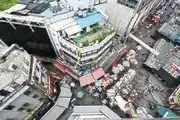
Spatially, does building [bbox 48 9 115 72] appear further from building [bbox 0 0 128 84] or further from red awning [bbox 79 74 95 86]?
red awning [bbox 79 74 95 86]

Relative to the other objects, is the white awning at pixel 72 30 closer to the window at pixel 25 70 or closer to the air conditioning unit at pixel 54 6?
the air conditioning unit at pixel 54 6

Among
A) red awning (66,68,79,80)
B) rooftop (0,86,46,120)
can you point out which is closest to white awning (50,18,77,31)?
rooftop (0,86,46,120)

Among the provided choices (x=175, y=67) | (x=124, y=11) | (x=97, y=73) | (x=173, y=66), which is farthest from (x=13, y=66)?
(x=175, y=67)

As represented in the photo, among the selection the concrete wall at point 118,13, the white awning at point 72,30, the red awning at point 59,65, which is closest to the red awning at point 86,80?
the red awning at point 59,65

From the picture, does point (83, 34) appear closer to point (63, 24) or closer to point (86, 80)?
point (63, 24)

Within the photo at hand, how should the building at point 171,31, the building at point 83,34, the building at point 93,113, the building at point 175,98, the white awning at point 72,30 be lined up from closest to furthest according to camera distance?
the white awning at point 72,30 < the building at point 83,34 < the building at point 93,113 < the building at point 175,98 < the building at point 171,31

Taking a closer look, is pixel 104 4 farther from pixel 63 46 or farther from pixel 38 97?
pixel 38 97
